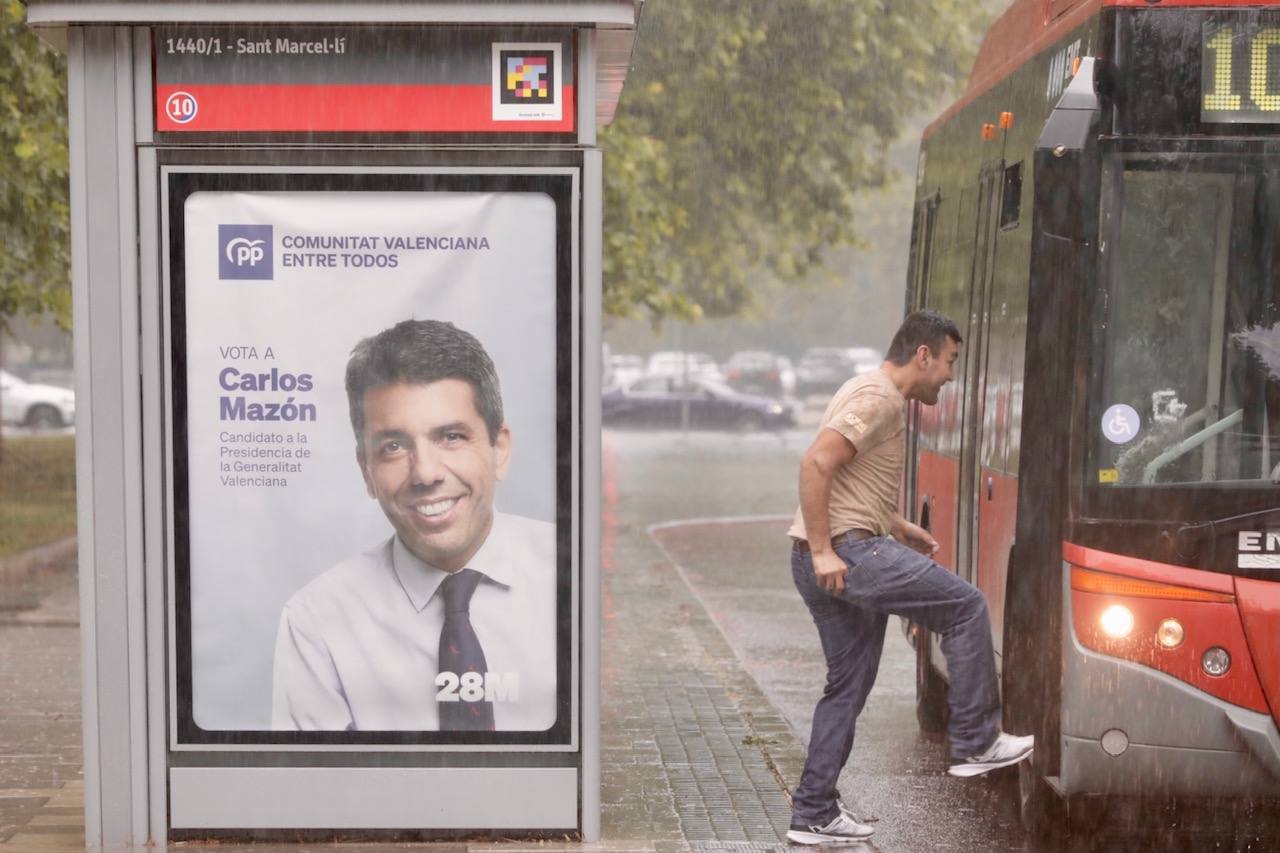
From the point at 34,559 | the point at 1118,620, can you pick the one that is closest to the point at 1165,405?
the point at 1118,620

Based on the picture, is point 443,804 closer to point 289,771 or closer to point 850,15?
point 289,771

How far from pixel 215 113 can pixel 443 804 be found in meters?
2.38

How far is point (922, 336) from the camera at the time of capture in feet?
21.8

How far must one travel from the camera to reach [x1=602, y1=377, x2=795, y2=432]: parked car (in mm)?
46438

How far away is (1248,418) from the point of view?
6109 millimetres

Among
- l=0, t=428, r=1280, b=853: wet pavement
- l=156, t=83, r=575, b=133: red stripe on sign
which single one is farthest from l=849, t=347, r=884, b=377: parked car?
l=156, t=83, r=575, b=133: red stripe on sign

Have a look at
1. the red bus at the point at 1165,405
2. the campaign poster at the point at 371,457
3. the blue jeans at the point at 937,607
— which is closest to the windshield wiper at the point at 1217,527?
the red bus at the point at 1165,405

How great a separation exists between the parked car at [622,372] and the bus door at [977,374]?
4077 cm

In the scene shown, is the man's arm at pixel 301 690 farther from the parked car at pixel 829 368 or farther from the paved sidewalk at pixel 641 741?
the parked car at pixel 829 368

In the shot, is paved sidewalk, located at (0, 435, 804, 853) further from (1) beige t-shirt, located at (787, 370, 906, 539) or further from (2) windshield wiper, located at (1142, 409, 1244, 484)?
(2) windshield wiper, located at (1142, 409, 1244, 484)

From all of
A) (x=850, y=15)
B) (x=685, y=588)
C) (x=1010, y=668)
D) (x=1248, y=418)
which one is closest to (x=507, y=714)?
(x=1010, y=668)

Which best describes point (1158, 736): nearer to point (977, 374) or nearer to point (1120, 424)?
point (1120, 424)

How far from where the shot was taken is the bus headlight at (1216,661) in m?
6.04

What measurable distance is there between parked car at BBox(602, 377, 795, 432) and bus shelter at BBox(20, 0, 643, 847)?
4000cm
